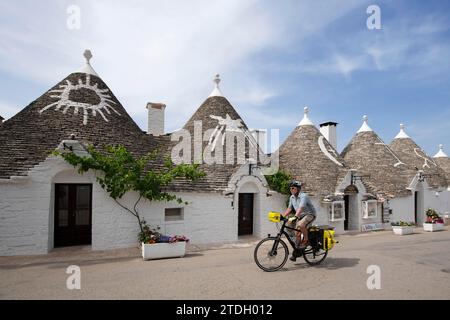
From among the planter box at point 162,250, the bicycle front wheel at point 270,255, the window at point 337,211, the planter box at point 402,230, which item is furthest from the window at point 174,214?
the planter box at point 402,230

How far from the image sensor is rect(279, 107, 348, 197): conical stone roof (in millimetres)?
13391

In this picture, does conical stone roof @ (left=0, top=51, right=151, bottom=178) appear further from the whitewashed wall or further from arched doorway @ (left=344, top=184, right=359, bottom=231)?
the whitewashed wall

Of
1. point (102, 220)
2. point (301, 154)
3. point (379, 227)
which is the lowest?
point (379, 227)

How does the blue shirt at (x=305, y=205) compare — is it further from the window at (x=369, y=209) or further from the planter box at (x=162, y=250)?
the window at (x=369, y=209)

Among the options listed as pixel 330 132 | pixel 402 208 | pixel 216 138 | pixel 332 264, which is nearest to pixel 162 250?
pixel 332 264

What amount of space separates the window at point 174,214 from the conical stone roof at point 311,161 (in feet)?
20.2

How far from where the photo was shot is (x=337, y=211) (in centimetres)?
1304

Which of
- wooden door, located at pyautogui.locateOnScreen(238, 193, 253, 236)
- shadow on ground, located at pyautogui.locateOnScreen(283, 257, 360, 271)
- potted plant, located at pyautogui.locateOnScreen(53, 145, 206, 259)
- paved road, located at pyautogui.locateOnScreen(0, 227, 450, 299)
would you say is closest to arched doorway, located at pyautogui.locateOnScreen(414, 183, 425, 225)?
paved road, located at pyautogui.locateOnScreen(0, 227, 450, 299)

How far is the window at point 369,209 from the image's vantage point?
13.8m

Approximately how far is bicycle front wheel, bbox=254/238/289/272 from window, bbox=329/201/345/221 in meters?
7.27

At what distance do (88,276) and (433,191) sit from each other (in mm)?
20217
